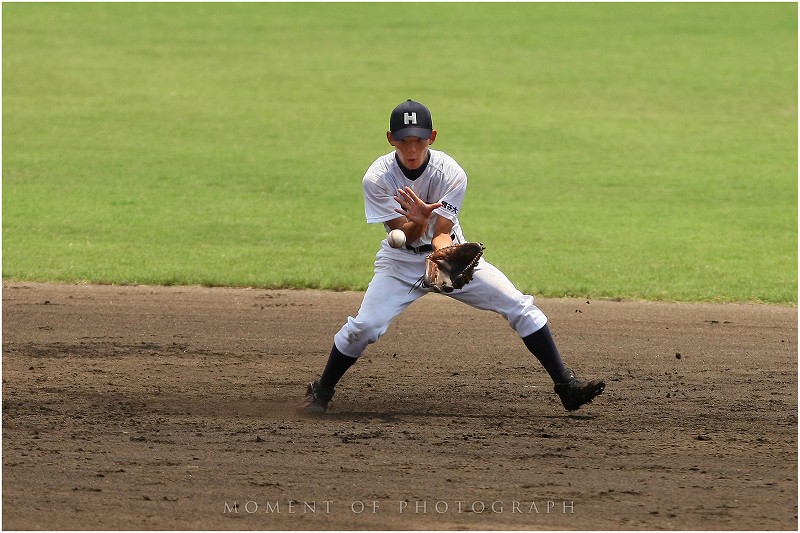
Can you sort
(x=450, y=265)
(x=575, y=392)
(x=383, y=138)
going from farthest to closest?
1. (x=383, y=138)
2. (x=575, y=392)
3. (x=450, y=265)

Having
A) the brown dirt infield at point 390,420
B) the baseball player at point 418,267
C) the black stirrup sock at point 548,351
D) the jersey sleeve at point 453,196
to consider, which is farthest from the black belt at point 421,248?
the brown dirt infield at point 390,420

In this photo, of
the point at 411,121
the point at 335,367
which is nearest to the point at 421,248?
the point at 411,121

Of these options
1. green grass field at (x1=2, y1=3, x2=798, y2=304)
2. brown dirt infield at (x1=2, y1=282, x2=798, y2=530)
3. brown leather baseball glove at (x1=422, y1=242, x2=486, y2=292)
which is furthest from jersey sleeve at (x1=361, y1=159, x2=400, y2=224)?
green grass field at (x1=2, y1=3, x2=798, y2=304)

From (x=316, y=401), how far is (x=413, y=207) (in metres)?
1.36

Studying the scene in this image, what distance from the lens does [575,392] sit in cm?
680

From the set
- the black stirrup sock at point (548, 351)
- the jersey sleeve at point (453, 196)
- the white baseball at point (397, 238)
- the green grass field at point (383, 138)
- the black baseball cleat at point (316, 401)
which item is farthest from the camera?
the green grass field at point (383, 138)

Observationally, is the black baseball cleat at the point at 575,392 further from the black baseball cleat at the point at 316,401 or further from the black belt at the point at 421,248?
the black baseball cleat at the point at 316,401

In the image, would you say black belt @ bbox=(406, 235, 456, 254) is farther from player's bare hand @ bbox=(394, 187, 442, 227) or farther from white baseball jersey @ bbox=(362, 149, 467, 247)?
player's bare hand @ bbox=(394, 187, 442, 227)

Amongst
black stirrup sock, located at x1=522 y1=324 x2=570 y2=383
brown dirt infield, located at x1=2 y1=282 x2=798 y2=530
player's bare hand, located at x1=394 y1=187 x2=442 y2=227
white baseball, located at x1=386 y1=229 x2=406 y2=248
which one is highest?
player's bare hand, located at x1=394 y1=187 x2=442 y2=227

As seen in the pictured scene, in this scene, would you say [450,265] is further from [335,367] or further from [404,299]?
[335,367]

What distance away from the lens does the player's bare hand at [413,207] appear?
6.52m

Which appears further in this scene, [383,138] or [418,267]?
[383,138]

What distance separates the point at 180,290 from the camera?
1057 cm

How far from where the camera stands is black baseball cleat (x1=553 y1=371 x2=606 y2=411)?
6746 mm
